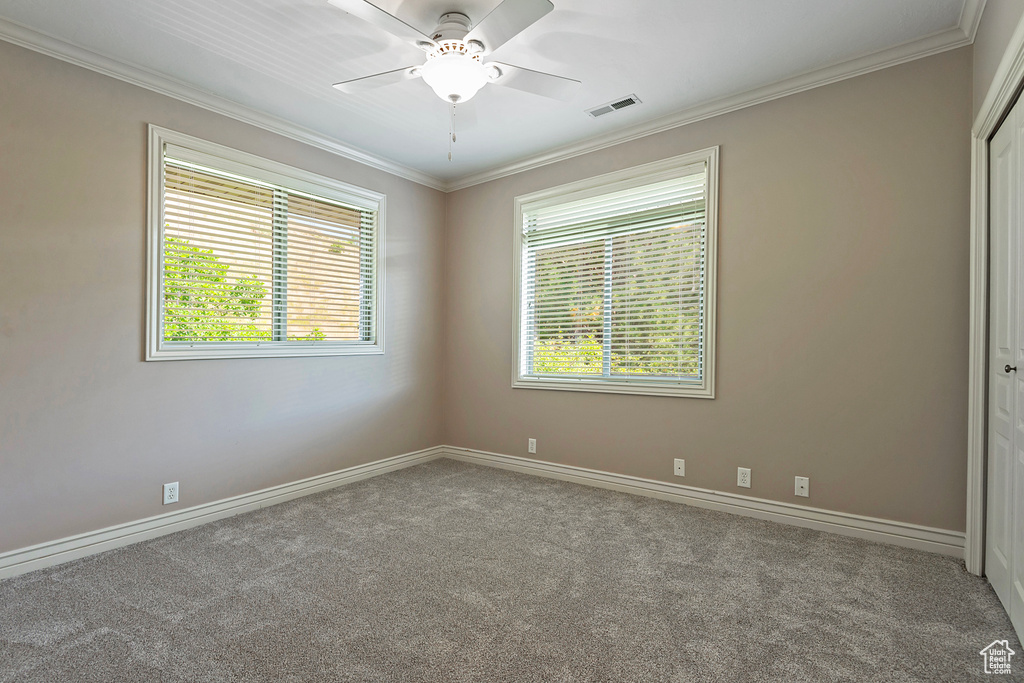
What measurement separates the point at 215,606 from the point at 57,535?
121cm

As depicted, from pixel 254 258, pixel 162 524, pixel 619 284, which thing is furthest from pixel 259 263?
pixel 619 284

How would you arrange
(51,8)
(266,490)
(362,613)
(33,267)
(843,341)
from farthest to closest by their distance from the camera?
1. (266,490)
2. (843,341)
3. (33,267)
4. (51,8)
5. (362,613)

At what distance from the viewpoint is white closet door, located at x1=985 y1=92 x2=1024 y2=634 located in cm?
196

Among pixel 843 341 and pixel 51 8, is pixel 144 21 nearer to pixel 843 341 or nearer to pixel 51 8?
pixel 51 8

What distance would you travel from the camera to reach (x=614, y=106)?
346 cm

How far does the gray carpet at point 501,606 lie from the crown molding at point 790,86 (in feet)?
8.71

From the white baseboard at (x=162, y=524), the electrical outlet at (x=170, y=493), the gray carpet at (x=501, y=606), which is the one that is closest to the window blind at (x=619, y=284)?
the gray carpet at (x=501, y=606)

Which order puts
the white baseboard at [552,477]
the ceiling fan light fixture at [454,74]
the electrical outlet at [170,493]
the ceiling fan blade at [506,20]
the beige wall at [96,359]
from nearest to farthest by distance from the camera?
the ceiling fan blade at [506,20] < the ceiling fan light fixture at [454,74] < the beige wall at [96,359] < the white baseboard at [552,477] < the electrical outlet at [170,493]

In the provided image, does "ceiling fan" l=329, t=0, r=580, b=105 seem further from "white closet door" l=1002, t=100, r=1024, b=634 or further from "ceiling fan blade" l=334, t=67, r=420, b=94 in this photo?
"white closet door" l=1002, t=100, r=1024, b=634

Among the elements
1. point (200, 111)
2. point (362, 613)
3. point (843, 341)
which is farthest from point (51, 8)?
point (843, 341)

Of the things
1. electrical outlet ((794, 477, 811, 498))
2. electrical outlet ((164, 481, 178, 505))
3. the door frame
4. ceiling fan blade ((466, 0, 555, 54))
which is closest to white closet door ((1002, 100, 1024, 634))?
the door frame

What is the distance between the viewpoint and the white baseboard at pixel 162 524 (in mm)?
2541

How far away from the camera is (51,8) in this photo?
2408mm

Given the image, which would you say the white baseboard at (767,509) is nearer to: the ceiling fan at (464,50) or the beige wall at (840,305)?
the beige wall at (840,305)
